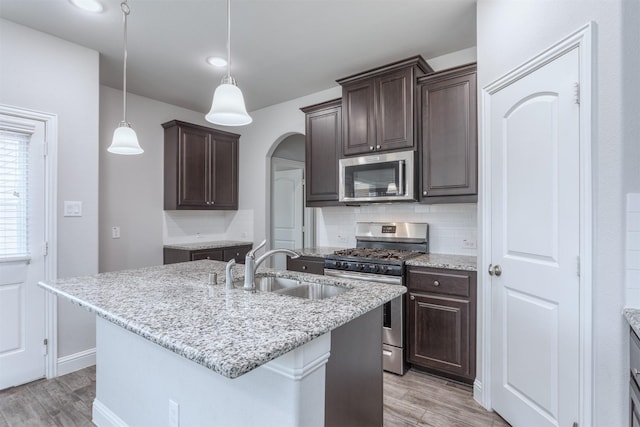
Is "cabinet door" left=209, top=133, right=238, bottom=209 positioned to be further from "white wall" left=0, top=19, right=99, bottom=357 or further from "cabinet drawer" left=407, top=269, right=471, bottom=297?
"cabinet drawer" left=407, top=269, right=471, bottom=297

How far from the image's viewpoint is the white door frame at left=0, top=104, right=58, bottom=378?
2.63 m

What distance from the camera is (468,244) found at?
2.90 m

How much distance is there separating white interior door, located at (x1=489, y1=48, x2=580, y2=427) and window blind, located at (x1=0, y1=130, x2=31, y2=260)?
345cm

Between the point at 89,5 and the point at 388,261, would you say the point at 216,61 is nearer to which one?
the point at 89,5

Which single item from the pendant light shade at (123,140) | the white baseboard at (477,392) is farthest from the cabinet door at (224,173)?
the white baseboard at (477,392)

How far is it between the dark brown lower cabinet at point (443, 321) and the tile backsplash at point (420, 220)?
1.95ft

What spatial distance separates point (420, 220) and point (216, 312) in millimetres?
2426

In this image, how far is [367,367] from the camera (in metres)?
1.58

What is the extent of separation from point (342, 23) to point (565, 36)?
150 centimetres

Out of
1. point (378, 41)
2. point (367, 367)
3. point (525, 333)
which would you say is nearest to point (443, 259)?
point (525, 333)

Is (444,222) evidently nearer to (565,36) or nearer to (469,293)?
(469,293)

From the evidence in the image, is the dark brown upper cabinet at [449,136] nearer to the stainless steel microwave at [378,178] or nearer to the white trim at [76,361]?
the stainless steel microwave at [378,178]

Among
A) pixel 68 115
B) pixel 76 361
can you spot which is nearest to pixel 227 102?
pixel 68 115

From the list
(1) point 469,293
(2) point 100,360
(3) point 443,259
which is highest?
(3) point 443,259
